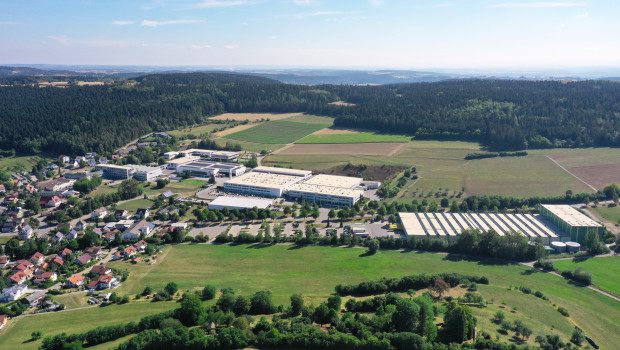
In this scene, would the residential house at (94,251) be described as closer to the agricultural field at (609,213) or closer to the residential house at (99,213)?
the residential house at (99,213)

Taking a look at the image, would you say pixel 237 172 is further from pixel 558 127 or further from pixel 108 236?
pixel 558 127

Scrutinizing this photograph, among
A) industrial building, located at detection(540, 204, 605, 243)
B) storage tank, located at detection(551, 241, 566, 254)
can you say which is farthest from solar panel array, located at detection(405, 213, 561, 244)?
storage tank, located at detection(551, 241, 566, 254)

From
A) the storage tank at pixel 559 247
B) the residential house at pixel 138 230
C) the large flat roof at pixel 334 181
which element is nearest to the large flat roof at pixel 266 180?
the large flat roof at pixel 334 181

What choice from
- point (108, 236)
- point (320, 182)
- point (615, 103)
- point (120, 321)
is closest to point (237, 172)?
point (320, 182)

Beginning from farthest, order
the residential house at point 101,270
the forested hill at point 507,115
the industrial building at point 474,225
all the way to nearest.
→ the forested hill at point 507,115
the industrial building at point 474,225
the residential house at point 101,270

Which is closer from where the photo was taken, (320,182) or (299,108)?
(320,182)

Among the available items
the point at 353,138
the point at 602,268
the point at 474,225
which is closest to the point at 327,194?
the point at 474,225

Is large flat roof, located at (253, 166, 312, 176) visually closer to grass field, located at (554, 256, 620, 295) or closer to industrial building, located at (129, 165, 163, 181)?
industrial building, located at (129, 165, 163, 181)
